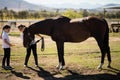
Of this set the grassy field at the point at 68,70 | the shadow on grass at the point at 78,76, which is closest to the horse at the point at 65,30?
the grassy field at the point at 68,70

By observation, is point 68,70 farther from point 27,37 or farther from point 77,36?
point 27,37

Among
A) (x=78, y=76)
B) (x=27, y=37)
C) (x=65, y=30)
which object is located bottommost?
(x=78, y=76)

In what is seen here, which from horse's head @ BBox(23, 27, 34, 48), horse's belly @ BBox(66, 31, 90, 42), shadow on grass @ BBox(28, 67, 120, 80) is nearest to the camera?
shadow on grass @ BBox(28, 67, 120, 80)

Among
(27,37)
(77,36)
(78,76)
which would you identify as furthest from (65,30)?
(78,76)

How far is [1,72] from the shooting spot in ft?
32.2

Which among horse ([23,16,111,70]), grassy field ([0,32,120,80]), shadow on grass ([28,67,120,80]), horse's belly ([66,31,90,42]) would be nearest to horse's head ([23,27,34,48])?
horse ([23,16,111,70])

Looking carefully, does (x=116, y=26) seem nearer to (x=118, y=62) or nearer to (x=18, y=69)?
(x=118, y=62)

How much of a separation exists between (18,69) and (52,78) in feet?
5.81

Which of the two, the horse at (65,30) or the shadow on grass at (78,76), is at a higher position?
the horse at (65,30)

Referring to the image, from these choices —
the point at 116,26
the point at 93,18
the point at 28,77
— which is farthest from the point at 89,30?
the point at 116,26

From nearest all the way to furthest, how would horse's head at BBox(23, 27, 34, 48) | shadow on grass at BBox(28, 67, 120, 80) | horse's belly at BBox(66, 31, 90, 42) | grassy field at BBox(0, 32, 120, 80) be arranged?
shadow on grass at BBox(28, 67, 120, 80), grassy field at BBox(0, 32, 120, 80), horse's head at BBox(23, 27, 34, 48), horse's belly at BBox(66, 31, 90, 42)

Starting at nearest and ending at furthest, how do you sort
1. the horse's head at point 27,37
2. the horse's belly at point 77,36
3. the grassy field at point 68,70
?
the grassy field at point 68,70, the horse's head at point 27,37, the horse's belly at point 77,36

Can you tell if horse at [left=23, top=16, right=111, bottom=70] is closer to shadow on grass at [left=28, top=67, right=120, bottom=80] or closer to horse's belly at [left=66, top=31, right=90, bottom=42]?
horse's belly at [left=66, top=31, right=90, bottom=42]

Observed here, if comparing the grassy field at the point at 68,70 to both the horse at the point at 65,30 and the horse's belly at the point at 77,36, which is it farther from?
the horse's belly at the point at 77,36
